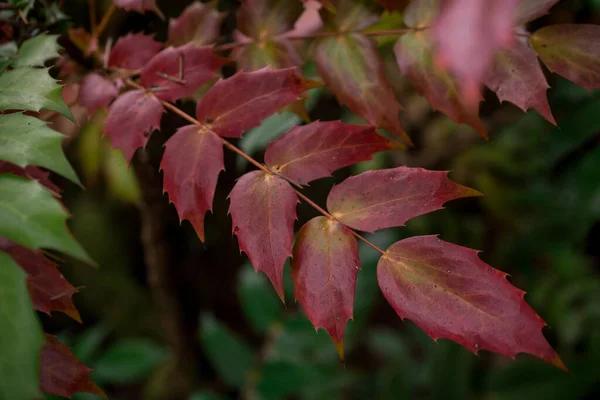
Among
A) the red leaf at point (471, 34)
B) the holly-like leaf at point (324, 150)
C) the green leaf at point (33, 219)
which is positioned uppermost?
the red leaf at point (471, 34)

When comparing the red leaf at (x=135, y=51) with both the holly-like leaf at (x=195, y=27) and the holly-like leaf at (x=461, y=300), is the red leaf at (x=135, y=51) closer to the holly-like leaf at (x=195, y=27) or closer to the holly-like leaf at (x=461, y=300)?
the holly-like leaf at (x=195, y=27)

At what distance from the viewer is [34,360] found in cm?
34

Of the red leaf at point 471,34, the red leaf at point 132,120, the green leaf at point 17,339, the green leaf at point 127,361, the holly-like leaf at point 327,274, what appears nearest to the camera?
the red leaf at point 471,34

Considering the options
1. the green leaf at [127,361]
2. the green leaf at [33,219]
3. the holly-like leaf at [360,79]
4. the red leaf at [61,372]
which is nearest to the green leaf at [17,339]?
the green leaf at [33,219]

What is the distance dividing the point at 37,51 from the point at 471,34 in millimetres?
540

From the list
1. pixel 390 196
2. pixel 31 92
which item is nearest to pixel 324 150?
pixel 390 196

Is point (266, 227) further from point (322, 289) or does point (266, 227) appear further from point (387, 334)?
point (387, 334)

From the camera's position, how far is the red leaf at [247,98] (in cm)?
54

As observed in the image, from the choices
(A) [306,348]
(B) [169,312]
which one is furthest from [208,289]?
(A) [306,348]

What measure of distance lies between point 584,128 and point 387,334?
0.82 metres

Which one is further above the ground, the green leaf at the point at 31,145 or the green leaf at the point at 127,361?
the green leaf at the point at 31,145

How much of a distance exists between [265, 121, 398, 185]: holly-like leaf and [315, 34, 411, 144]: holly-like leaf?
71 mm

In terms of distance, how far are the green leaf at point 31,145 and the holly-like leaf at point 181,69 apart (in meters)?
0.17

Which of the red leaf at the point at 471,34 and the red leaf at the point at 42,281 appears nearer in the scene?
the red leaf at the point at 471,34
